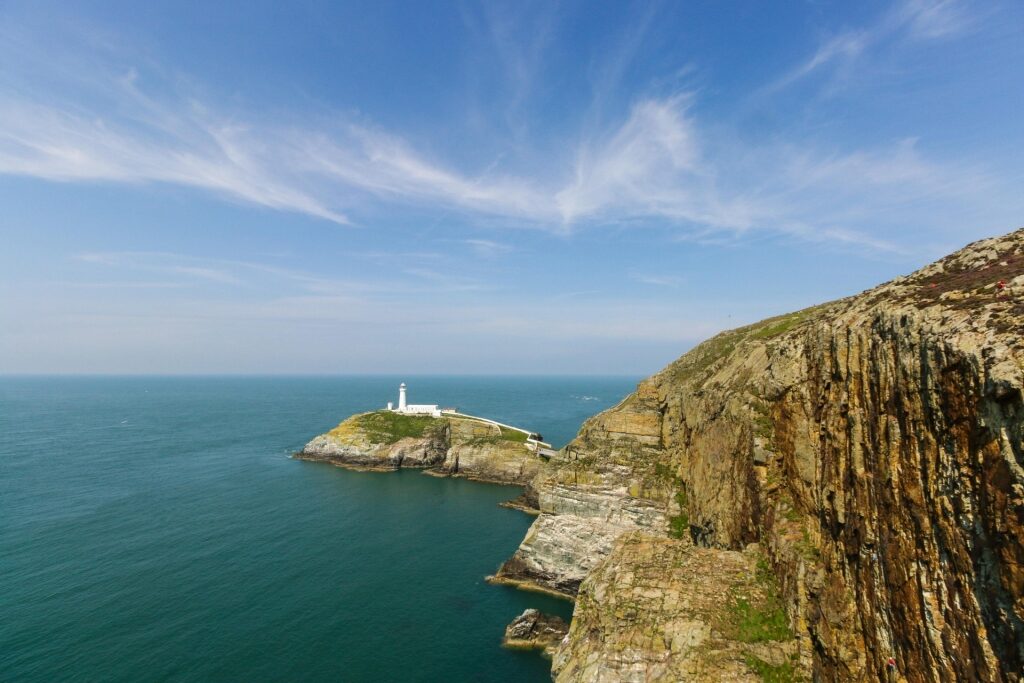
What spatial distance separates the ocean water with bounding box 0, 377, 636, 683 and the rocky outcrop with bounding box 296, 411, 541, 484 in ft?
21.0

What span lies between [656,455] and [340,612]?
110 feet

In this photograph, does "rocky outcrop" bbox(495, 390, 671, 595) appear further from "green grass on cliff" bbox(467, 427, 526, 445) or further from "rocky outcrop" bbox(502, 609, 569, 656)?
"green grass on cliff" bbox(467, 427, 526, 445)

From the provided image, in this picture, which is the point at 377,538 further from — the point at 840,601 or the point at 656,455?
the point at 840,601

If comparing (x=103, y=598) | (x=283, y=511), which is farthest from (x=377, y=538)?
(x=103, y=598)

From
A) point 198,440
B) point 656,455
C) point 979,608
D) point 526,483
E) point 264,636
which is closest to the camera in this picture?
point 979,608

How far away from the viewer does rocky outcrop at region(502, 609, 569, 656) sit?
38.7m

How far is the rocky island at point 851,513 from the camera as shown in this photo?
40.8 feet

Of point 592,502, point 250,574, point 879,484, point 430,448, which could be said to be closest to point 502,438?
point 430,448

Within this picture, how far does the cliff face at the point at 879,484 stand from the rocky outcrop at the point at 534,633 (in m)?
13.1

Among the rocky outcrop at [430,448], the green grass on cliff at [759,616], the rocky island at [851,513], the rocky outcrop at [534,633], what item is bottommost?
the rocky outcrop at [534,633]

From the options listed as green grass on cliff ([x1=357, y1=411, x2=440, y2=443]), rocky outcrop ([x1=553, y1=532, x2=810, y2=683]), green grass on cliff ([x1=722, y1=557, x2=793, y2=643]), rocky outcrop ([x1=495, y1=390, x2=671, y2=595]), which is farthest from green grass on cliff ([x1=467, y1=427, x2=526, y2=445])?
green grass on cliff ([x1=722, y1=557, x2=793, y2=643])

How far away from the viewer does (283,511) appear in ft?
229

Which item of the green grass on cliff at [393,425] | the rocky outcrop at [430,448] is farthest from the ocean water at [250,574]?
the green grass on cliff at [393,425]

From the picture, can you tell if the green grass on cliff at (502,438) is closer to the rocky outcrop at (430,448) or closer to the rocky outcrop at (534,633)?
the rocky outcrop at (430,448)
